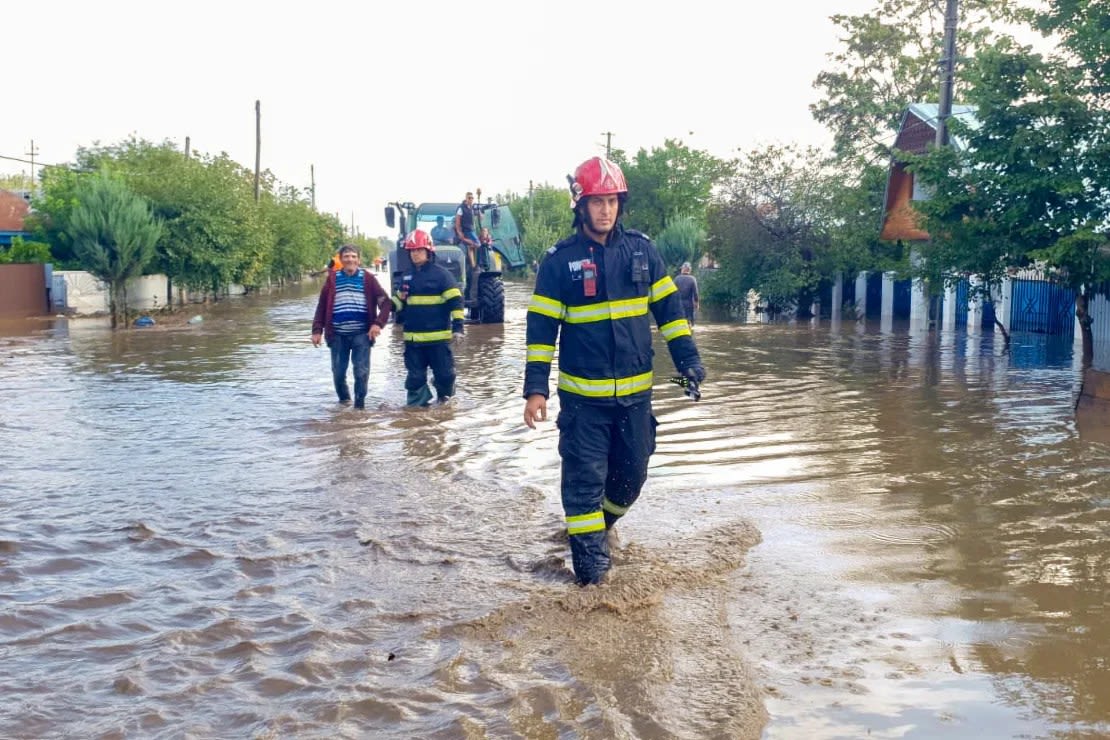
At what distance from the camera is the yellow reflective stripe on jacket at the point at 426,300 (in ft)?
36.2

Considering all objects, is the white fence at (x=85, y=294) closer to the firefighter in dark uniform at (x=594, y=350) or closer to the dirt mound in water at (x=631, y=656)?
the firefighter in dark uniform at (x=594, y=350)

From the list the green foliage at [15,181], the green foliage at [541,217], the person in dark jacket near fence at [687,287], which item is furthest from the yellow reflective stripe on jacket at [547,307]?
the green foliage at [15,181]

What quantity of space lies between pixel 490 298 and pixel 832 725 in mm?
19836

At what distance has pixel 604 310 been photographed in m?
5.36

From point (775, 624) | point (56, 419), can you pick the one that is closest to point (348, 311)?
point (56, 419)

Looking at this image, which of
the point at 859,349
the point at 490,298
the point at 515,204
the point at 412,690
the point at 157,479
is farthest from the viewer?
the point at 515,204

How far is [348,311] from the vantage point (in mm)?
11078

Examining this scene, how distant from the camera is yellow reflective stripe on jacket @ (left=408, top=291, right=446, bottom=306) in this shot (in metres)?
11.0

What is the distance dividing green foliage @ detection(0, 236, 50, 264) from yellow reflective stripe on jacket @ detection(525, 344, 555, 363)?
89.7 ft

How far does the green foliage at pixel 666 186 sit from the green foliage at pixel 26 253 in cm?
3077

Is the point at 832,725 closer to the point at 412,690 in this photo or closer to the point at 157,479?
the point at 412,690

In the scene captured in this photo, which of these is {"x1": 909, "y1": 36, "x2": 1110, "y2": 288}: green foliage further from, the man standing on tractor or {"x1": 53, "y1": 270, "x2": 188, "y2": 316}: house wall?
{"x1": 53, "y1": 270, "x2": 188, "y2": 316}: house wall

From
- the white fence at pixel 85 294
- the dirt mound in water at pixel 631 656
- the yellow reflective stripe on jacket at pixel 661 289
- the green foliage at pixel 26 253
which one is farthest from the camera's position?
the green foliage at pixel 26 253

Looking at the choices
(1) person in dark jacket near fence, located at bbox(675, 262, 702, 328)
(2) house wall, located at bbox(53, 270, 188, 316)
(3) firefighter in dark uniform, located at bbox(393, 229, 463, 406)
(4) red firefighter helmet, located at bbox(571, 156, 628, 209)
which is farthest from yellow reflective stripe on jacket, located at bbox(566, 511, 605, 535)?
(2) house wall, located at bbox(53, 270, 188, 316)
